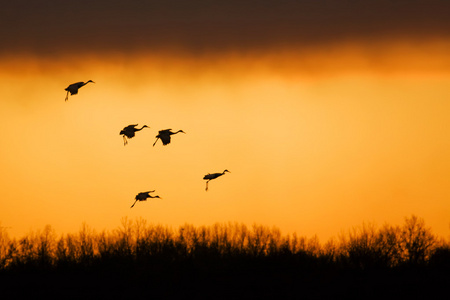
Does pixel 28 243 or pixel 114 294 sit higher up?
pixel 28 243

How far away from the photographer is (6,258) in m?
87.2

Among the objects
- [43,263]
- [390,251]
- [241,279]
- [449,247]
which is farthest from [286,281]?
[43,263]

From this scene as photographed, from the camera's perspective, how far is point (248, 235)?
98.8 metres

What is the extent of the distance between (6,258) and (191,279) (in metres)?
18.3

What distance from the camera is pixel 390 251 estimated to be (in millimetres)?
88375

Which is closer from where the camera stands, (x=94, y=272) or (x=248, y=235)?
(x=94, y=272)

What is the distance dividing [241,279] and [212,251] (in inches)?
212

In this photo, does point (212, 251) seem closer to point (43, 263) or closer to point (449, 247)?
point (43, 263)

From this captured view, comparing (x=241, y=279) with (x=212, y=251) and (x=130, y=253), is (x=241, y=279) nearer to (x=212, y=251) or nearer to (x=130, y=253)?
(x=212, y=251)

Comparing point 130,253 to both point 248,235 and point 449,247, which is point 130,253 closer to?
point 248,235

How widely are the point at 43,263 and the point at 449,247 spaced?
40.4m

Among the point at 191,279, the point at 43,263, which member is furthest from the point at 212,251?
the point at 43,263

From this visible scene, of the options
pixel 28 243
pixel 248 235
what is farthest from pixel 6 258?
pixel 248 235

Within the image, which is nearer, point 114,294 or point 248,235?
point 114,294
